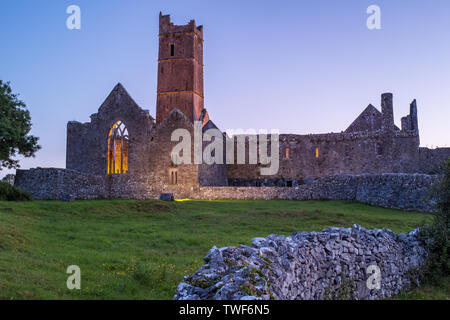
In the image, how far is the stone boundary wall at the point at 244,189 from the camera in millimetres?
25547

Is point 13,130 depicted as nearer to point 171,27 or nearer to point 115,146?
point 115,146

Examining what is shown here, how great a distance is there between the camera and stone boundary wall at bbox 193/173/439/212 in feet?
81.1

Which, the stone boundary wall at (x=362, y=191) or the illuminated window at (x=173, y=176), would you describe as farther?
the illuminated window at (x=173, y=176)

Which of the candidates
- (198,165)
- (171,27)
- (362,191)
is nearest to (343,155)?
(362,191)

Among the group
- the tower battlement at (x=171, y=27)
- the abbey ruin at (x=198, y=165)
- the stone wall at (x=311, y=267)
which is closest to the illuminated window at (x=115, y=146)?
the abbey ruin at (x=198, y=165)

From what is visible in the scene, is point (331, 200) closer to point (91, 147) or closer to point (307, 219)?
point (307, 219)

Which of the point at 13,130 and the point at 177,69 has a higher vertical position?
the point at 177,69

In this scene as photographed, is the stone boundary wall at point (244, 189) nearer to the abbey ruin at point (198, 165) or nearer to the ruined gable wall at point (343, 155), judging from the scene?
the abbey ruin at point (198, 165)

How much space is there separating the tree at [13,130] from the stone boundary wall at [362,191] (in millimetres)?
15113

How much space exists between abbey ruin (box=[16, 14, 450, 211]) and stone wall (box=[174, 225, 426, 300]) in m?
14.9

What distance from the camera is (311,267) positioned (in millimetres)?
8508

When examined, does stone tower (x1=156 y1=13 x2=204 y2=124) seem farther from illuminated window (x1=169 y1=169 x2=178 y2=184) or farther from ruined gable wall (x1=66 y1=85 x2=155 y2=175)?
illuminated window (x1=169 y1=169 x2=178 y2=184)

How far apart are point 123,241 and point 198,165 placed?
23092 millimetres

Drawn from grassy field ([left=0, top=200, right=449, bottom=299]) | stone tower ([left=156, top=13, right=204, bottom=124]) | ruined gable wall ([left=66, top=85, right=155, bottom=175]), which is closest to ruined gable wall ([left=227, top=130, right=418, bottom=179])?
ruined gable wall ([left=66, top=85, right=155, bottom=175])
